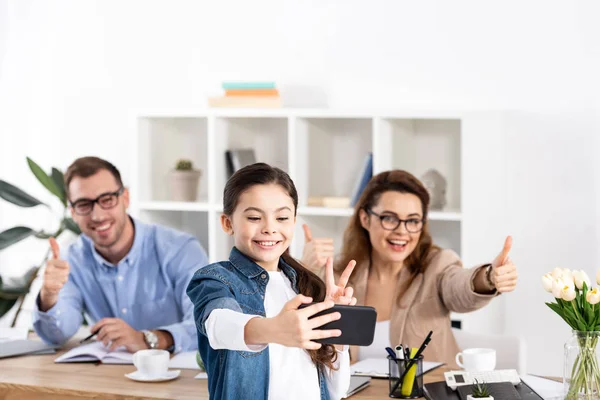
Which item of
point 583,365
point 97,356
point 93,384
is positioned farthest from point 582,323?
point 97,356

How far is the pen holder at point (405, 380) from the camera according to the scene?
2.52 metres

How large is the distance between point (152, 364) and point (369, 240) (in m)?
1.06

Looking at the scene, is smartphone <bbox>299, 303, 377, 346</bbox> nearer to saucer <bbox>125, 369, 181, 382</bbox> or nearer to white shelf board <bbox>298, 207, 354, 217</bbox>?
saucer <bbox>125, 369, 181, 382</bbox>

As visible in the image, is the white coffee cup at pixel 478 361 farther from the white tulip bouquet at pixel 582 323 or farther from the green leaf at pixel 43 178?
the green leaf at pixel 43 178

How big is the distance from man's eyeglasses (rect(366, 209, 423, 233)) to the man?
75 cm

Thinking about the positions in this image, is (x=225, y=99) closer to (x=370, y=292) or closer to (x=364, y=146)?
(x=364, y=146)

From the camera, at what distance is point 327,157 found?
467 centimetres

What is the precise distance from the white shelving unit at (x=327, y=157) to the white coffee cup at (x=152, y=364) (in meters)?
1.75

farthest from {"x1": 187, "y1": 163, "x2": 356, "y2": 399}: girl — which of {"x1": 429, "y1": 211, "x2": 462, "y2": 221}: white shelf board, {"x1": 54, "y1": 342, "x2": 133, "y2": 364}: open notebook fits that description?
{"x1": 429, "y1": 211, "x2": 462, "y2": 221}: white shelf board

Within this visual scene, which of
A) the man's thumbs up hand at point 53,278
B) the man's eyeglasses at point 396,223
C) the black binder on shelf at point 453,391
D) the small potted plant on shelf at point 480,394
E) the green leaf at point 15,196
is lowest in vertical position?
the black binder on shelf at point 453,391

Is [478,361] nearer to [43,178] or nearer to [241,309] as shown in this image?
[241,309]

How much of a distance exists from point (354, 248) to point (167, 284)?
2.44 ft

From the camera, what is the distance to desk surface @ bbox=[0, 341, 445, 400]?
257 cm

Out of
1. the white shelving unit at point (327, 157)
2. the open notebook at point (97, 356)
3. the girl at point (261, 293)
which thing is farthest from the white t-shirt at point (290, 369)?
the white shelving unit at point (327, 157)
